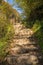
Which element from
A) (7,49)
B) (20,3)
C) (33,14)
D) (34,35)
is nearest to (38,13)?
(33,14)

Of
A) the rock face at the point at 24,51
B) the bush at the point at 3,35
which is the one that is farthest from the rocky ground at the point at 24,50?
the bush at the point at 3,35

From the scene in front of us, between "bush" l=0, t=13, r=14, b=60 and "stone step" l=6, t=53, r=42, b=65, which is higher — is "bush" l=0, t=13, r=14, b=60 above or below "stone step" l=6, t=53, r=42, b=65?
above

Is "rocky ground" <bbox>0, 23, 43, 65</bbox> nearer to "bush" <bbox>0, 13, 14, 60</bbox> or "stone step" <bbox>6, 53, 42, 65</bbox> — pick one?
"stone step" <bbox>6, 53, 42, 65</bbox>

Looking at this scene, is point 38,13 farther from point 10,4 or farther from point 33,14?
point 10,4

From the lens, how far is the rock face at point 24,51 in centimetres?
624

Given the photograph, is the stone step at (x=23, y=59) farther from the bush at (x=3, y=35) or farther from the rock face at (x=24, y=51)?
the bush at (x=3, y=35)

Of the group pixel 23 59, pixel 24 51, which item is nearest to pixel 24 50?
pixel 24 51

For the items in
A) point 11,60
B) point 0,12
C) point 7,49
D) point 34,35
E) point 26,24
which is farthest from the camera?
point 26,24

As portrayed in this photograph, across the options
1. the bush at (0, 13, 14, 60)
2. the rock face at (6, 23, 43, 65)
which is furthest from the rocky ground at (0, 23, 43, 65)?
the bush at (0, 13, 14, 60)

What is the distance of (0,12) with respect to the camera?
739cm

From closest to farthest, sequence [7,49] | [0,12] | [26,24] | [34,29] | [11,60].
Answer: [11,60] → [7,49] → [0,12] → [34,29] → [26,24]

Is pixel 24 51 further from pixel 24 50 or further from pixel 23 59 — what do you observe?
pixel 23 59

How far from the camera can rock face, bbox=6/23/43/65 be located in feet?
20.5

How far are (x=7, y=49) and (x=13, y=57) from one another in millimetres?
487
